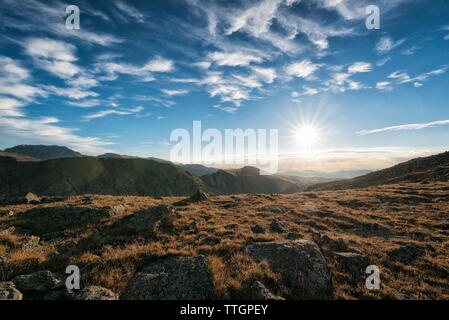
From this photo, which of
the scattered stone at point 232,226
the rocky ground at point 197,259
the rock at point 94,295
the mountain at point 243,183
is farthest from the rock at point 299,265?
the mountain at point 243,183

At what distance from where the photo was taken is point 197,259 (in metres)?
7.27

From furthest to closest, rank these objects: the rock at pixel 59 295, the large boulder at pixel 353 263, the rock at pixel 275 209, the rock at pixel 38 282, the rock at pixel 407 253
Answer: the rock at pixel 275 209
the rock at pixel 407 253
the large boulder at pixel 353 263
the rock at pixel 38 282
the rock at pixel 59 295

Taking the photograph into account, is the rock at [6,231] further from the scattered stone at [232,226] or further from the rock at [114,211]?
the scattered stone at [232,226]

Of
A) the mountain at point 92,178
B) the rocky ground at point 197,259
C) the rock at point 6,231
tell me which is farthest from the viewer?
the mountain at point 92,178

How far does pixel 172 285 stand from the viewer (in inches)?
229

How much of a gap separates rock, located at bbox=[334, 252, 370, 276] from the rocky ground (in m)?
0.04

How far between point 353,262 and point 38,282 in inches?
480

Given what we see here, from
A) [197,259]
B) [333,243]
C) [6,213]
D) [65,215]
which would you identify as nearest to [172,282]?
[197,259]

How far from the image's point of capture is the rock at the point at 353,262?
7523mm

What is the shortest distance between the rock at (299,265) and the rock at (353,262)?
1276mm

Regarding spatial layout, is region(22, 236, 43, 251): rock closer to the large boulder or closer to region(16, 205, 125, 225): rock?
region(16, 205, 125, 225): rock

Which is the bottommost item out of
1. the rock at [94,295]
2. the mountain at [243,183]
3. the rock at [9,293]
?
the mountain at [243,183]

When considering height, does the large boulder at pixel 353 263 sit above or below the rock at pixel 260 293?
below
